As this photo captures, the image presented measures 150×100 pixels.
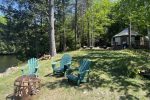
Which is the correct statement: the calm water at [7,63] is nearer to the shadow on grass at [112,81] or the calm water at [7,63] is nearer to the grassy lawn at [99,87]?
the shadow on grass at [112,81]

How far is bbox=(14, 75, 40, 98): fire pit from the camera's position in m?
10.5

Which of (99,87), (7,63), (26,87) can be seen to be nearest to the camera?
(26,87)

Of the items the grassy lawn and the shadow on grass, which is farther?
the shadow on grass

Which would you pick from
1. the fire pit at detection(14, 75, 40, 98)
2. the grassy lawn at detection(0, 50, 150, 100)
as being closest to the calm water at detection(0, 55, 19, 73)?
the grassy lawn at detection(0, 50, 150, 100)

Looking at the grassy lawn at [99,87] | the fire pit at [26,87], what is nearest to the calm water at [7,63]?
the grassy lawn at [99,87]

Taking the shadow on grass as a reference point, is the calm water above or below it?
below

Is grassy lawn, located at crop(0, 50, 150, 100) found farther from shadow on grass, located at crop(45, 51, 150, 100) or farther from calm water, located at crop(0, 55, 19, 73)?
calm water, located at crop(0, 55, 19, 73)

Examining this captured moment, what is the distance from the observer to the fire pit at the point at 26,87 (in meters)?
10.5

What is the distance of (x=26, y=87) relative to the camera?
35.0 feet

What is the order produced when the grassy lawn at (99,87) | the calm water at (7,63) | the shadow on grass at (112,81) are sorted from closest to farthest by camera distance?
the grassy lawn at (99,87)
the shadow on grass at (112,81)
the calm water at (7,63)

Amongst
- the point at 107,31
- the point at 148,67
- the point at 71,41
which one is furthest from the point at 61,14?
the point at 148,67

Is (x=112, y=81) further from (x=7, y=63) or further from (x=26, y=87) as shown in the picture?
(x=7, y=63)

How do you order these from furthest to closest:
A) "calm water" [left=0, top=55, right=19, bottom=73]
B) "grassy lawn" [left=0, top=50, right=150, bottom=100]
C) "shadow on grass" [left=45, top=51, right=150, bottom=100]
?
"calm water" [left=0, top=55, right=19, bottom=73], "shadow on grass" [left=45, top=51, right=150, bottom=100], "grassy lawn" [left=0, top=50, right=150, bottom=100]

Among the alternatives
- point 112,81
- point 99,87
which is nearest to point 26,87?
point 99,87
